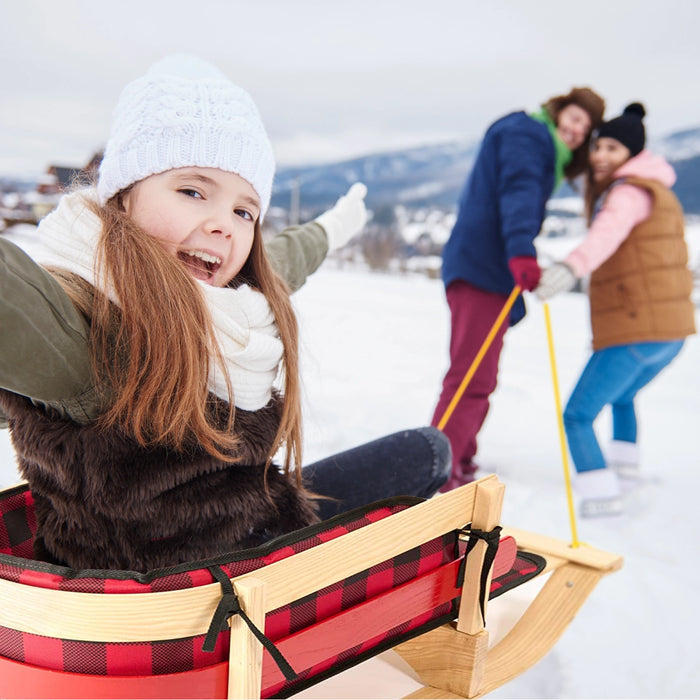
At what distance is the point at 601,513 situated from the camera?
186 centimetres

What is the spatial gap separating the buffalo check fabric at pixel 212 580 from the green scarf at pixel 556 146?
1.34 metres

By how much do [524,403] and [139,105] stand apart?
7.48 ft

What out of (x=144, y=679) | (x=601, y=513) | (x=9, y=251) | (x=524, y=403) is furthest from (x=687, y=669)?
(x=524, y=403)

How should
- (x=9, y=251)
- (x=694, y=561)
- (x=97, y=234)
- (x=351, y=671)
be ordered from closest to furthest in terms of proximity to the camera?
1. (x=9, y=251)
2. (x=97, y=234)
3. (x=351, y=671)
4. (x=694, y=561)

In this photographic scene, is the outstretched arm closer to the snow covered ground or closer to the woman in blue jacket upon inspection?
the snow covered ground

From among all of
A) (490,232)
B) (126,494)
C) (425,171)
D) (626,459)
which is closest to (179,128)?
(126,494)

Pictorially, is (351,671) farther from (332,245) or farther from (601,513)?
(601,513)

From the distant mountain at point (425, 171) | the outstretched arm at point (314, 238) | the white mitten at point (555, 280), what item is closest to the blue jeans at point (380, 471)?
the outstretched arm at point (314, 238)

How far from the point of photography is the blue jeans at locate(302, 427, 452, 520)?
113 centimetres

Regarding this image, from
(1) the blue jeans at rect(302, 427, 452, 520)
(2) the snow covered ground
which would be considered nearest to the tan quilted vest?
(2) the snow covered ground

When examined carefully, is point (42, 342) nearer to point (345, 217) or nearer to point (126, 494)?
point (126, 494)

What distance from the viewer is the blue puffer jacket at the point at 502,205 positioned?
5.71 feet

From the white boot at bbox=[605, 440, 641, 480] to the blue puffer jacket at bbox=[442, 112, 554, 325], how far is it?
0.58 metres

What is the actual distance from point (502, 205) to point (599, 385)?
1.98ft
